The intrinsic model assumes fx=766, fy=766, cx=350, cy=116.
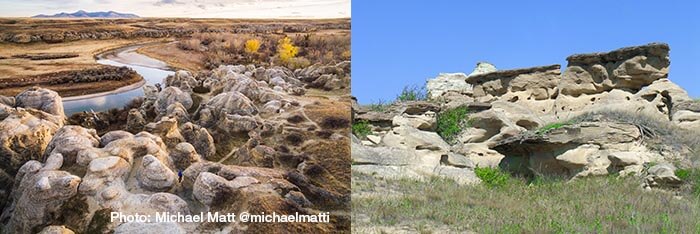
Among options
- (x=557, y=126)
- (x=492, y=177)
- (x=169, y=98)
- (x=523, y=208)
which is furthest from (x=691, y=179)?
(x=169, y=98)

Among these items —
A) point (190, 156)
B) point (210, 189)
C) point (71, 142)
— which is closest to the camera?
point (210, 189)

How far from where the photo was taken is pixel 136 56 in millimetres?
7203

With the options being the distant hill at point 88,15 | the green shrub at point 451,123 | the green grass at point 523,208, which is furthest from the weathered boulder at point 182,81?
the green shrub at point 451,123

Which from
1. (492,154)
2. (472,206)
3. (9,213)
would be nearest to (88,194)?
(9,213)

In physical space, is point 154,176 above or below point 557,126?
above

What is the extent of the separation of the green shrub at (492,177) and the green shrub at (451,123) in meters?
2.13

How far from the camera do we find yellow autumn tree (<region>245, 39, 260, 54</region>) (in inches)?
287

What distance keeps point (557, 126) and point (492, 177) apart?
2238 millimetres

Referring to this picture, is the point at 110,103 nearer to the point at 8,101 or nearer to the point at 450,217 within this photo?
the point at 8,101

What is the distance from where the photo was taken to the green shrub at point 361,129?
1450 cm

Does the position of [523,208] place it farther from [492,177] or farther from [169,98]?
[169,98]

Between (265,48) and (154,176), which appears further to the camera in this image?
(265,48)

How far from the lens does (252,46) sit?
7320 millimetres

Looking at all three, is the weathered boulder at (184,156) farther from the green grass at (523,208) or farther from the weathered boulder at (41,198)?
the green grass at (523,208)
